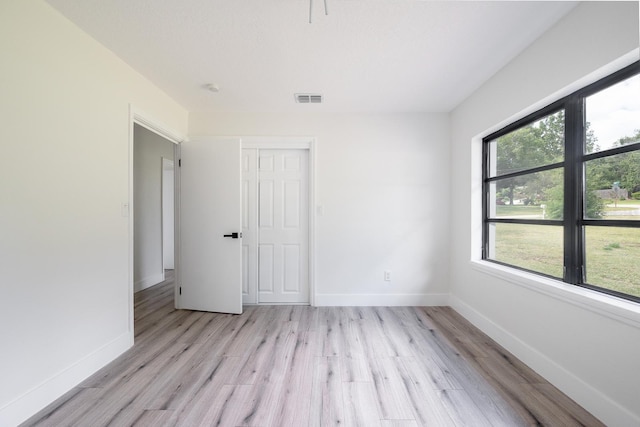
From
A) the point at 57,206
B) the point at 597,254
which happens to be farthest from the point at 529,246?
the point at 57,206

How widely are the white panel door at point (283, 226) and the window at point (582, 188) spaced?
228 cm

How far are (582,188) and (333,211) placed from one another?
2.23 metres

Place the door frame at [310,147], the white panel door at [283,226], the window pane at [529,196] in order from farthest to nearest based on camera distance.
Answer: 1. the white panel door at [283,226]
2. the door frame at [310,147]
3. the window pane at [529,196]

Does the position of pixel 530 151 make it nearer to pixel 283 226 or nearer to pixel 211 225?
pixel 283 226

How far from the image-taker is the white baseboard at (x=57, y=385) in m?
1.37

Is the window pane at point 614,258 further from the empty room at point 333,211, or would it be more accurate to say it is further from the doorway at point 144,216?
the doorway at point 144,216

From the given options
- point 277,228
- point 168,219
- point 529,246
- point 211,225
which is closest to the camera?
point 529,246

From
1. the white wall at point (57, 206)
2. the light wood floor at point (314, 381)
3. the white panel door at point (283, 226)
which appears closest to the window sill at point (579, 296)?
the light wood floor at point (314, 381)

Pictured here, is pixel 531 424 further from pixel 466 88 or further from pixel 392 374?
pixel 466 88

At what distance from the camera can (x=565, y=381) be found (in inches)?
64.0

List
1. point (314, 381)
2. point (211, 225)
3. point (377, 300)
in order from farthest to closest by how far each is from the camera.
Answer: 1. point (377, 300)
2. point (211, 225)
3. point (314, 381)

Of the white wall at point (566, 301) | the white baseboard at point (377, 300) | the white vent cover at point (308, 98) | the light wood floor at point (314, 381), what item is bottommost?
the light wood floor at point (314, 381)

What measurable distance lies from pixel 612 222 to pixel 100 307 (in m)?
3.59

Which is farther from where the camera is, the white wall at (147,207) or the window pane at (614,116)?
the white wall at (147,207)
